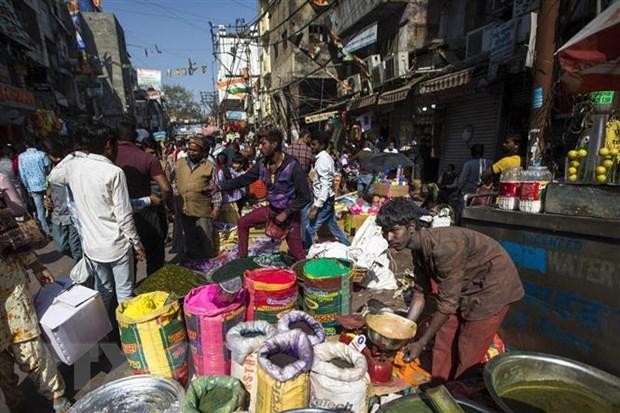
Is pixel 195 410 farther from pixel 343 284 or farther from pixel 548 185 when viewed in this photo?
pixel 548 185

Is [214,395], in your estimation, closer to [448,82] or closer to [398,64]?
[448,82]

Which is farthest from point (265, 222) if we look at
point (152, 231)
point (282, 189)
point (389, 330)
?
point (389, 330)

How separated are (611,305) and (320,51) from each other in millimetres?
18977

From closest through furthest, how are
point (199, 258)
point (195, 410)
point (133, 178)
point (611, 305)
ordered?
point (195, 410)
point (611, 305)
point (133, 178)
point (199, 258)

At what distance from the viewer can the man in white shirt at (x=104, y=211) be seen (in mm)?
2566

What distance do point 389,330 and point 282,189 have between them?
2003 mm

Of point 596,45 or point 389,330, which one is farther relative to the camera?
point 596,45

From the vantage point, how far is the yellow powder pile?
2.38m

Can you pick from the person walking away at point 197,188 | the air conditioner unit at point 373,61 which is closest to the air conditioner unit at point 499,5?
the air conditioner unit at point 373,61

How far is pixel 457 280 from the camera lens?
210 centimetres

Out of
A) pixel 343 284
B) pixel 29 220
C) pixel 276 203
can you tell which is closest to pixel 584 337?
pixel 343 284

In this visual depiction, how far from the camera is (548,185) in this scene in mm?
2684

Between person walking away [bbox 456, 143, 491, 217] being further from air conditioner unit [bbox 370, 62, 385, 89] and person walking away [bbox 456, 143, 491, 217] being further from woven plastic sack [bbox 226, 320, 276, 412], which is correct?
air conditioner unit [bbox 370, 62, 385, 89]

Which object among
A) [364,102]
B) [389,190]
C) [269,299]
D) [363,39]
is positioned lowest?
[269,299]
